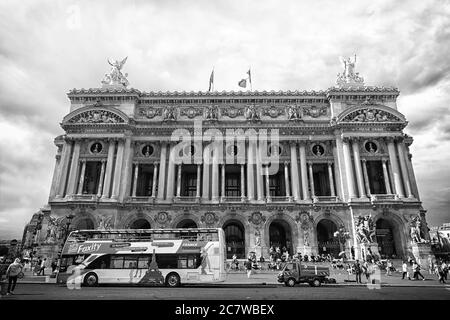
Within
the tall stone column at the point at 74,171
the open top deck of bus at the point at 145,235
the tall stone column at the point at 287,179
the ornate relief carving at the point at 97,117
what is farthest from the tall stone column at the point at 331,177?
the tall stone column at the point at 74,171

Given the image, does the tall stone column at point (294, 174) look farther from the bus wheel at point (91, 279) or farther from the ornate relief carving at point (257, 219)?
the bus wheel at point (91, 279)

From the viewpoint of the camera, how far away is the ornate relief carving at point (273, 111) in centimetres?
4259

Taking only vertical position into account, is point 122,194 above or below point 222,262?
above

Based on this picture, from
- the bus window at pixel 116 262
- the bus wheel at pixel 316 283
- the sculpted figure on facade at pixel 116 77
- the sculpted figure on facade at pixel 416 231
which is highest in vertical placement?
the sculpted figure on facade at pixel 116 77

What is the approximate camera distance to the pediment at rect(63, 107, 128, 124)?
41375 millimetres

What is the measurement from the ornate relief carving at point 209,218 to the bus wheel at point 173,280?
17719 mm

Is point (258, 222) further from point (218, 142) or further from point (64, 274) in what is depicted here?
point (64, 274)

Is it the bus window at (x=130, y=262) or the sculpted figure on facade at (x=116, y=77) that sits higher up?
the sculpted figure on facade at (x=116, y=77)

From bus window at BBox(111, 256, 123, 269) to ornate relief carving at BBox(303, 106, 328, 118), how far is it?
3258 cm

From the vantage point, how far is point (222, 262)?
2017 centimetres

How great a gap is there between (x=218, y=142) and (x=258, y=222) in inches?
481

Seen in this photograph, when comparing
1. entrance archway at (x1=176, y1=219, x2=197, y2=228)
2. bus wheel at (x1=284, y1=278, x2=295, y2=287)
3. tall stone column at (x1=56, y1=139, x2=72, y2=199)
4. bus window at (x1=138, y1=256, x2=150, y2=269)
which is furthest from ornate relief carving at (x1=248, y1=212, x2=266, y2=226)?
tall stone column at (x1=56, y1=139, x2=72, y2=199)

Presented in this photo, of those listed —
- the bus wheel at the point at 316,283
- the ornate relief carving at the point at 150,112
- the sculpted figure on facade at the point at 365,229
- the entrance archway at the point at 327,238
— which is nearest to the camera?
the bus wheel at the point at 316,283
